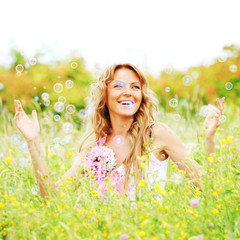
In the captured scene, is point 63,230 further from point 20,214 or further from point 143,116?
point 143,116

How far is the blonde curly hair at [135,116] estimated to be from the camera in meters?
2.98

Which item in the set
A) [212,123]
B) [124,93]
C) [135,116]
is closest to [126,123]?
[135,116]

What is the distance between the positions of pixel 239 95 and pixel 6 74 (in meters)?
7.29

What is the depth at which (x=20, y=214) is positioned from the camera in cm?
201

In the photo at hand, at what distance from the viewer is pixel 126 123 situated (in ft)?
10.4

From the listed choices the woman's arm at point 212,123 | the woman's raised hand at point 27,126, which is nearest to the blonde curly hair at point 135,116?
the woman's arm at point 212,123

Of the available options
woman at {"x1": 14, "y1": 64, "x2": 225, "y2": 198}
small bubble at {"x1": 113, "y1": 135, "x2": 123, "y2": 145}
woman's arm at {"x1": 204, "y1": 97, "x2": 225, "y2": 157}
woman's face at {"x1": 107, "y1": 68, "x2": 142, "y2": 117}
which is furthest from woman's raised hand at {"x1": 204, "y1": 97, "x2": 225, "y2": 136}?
small bubble at {"x1": 113, "y1": 135, "x2": 123, "y2": 145}

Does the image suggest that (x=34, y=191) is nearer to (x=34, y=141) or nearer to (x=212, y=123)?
(x=34, y=141)

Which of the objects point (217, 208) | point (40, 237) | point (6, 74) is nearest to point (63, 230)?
point (40, 237)

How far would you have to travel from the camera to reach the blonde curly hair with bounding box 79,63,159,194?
2.98 m

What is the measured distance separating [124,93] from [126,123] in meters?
0.30

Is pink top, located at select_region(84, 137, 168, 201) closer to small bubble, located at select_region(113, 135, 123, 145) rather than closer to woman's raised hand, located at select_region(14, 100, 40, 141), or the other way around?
small bubble, located at select_region(113, 135, 123, 145)

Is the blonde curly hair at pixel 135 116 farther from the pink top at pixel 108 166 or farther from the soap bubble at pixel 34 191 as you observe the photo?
the soap bubble at pixel 34 191

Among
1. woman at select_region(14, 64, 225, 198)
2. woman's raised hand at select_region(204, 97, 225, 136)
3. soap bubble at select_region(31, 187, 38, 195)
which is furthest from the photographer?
woman at select_region(14, 64, 225, 198)
